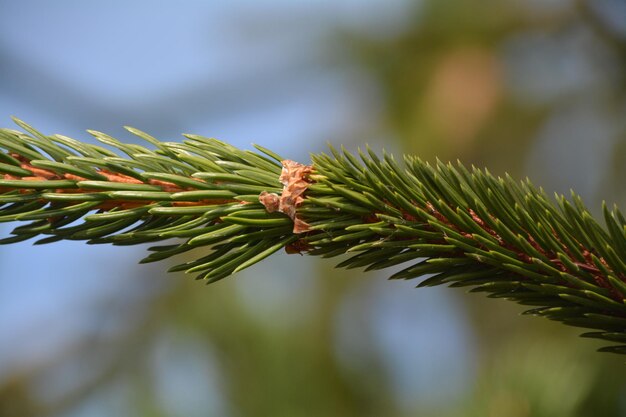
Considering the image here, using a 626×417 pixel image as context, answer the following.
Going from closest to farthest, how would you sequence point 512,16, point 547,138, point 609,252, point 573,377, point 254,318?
point 609,252 → point 573,377 → point 254,318 → point 547,138 → point 512,16

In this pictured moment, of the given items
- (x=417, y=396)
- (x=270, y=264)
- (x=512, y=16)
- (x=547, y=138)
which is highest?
(x=512, y=16)

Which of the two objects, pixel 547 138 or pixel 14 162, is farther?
pixel 547 138

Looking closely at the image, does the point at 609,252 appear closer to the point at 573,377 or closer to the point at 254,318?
the point at 573,377

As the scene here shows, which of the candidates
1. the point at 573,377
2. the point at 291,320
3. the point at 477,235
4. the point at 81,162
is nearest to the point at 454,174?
the point at 477,235

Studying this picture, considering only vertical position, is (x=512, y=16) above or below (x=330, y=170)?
above

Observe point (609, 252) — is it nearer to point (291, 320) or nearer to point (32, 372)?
point (291, 320)

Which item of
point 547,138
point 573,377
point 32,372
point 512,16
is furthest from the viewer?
point 512,16
